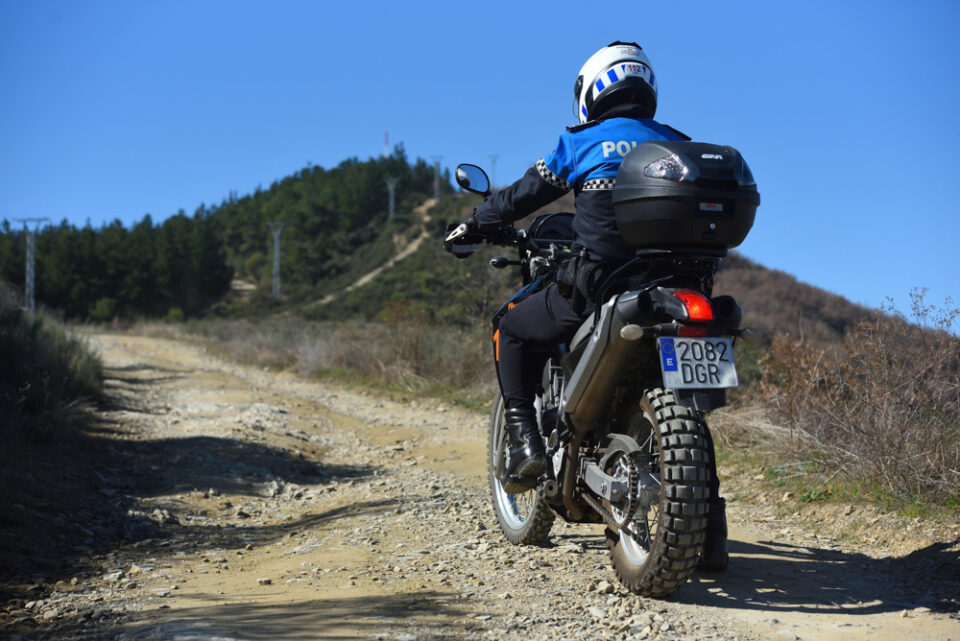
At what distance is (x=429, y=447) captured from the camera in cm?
864

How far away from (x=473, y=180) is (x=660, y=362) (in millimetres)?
1552

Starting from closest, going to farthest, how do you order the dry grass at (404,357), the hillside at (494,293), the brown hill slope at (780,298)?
the dry grass at (404,357)
the hillside at (494,293)
the brown hill slope at (780,298)

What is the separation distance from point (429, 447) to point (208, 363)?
1449cm

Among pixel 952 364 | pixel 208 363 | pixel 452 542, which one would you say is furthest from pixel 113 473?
pixel 208 363

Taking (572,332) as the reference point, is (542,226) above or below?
above

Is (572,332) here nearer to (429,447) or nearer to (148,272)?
(429,447)

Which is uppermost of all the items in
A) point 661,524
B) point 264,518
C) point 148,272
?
point 148,272

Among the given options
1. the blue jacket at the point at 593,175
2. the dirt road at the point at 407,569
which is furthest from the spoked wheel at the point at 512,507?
the blue jacket at the point at 593,175

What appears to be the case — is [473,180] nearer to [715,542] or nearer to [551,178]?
[551,178]

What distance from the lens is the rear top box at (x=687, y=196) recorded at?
3.05m

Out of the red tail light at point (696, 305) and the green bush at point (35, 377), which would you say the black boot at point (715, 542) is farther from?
the green bush at point (35, 377)

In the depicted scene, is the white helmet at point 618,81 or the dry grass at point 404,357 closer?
the white helmet at point 618,81

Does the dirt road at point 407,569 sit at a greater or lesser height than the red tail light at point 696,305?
lesser

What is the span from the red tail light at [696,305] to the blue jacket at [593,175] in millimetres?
384
